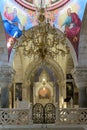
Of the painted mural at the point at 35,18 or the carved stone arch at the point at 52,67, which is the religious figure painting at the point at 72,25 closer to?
the painted mural at the point at 35,18

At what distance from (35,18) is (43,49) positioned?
4.47 meters

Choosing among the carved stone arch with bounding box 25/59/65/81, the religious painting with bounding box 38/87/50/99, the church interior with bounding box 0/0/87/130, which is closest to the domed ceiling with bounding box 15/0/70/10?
the church interior with bounding box 0/0/87/130

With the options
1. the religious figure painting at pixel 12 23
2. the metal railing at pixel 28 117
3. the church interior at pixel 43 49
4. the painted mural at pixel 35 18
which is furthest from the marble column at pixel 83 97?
the religious figure painting at pixel 12 23

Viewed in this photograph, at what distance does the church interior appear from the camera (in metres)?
12.5

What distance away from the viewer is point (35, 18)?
53.3 feet

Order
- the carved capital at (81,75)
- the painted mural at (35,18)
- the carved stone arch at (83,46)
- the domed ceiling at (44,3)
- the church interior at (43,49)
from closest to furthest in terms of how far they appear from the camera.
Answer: the church interior at (43,49)
the painted mural at (35,18)
the domed ceiling at (44,3)
the carved stone arch at (83,46)
the carved capital at (81,75)

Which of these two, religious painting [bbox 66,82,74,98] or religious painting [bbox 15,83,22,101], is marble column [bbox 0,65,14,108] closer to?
religious painting [bbox 15,83,22,101]

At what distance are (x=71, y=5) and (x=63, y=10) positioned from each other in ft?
1.63

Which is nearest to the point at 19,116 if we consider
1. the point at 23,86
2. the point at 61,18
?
the point at 61,18

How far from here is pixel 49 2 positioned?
52.2 ft

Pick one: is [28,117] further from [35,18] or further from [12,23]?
[35,18]

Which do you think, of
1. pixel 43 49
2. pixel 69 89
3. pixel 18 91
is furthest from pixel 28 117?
pixel 18 91

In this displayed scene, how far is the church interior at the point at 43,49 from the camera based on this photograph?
1246cm

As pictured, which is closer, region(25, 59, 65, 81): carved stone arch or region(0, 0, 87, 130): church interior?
region(0, 0, 87, 130): church interior
